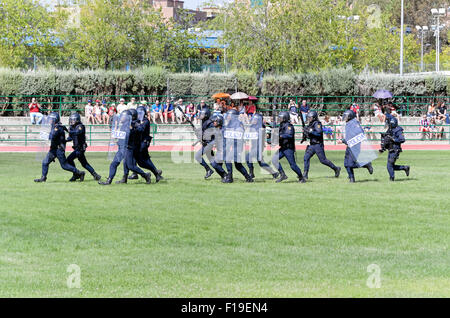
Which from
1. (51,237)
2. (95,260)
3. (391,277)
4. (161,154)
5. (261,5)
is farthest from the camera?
(261,5)

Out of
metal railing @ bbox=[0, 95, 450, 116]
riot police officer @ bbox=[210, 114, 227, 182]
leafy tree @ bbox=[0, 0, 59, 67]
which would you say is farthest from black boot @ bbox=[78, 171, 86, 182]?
leafy tree @ bbox=[0, 0, 59, 67]

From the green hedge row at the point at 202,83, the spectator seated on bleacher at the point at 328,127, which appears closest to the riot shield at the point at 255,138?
the spectator seated on bleacher at the point at 328,127

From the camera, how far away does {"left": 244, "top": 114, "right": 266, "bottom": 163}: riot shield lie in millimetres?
20922

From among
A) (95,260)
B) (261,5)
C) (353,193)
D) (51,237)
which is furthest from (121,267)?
(261,5)

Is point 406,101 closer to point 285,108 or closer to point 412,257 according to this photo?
point 285,108

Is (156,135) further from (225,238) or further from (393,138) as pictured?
(225,238)

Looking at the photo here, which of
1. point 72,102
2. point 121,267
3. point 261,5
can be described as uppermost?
point 261,5

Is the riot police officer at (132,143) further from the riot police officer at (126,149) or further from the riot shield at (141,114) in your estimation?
the riot shield at (141,114)

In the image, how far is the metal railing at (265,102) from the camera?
4278 centimetres

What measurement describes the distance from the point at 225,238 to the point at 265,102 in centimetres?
3336

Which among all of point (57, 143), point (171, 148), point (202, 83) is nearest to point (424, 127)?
point (171, 148)

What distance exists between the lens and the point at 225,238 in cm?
1235

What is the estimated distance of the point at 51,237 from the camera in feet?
40.5

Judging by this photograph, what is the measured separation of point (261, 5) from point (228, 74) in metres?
9.12
